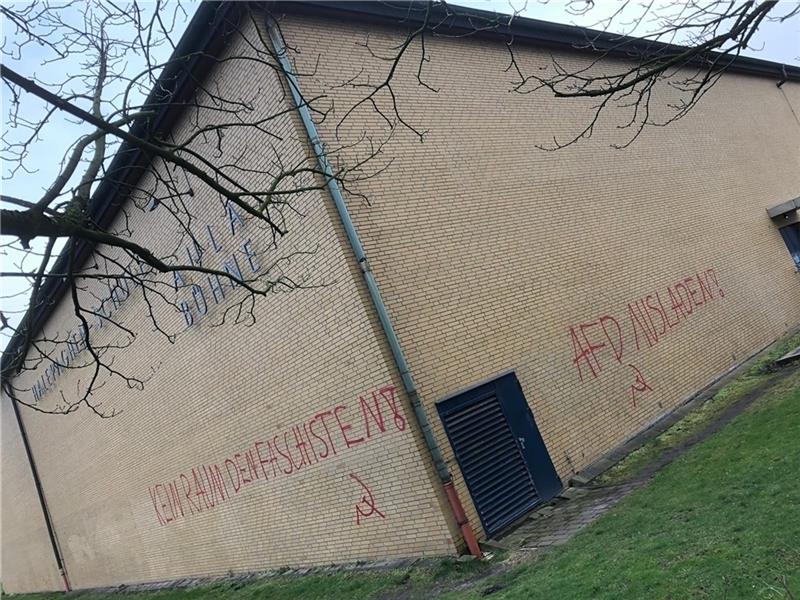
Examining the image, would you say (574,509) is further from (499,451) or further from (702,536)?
(702,536)

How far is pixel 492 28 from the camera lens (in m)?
6.46

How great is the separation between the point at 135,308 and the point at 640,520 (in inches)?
423

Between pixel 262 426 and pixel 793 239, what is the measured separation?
15617 millimetres

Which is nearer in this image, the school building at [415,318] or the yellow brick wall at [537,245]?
the school building at [415,318]

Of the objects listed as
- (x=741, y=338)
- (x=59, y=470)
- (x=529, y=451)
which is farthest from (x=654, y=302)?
(x=59, y=470)

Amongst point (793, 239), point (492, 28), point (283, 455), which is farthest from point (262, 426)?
point (793, 239)

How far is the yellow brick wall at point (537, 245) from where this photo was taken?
904 cm

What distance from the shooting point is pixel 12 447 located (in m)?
22.0

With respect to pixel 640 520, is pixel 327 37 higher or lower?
higher

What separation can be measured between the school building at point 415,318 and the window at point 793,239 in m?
2.30

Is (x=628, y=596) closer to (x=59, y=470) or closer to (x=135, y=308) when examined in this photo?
(x=135, y=308)

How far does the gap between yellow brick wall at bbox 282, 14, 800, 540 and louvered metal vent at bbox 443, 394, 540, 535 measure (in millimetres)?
279

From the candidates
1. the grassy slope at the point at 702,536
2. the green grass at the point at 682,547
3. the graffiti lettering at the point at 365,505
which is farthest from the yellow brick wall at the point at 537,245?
the grassy slope at the point at 702,536

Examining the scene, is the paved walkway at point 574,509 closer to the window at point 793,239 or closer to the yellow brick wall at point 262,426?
the yellow brick wall at point 262,426
